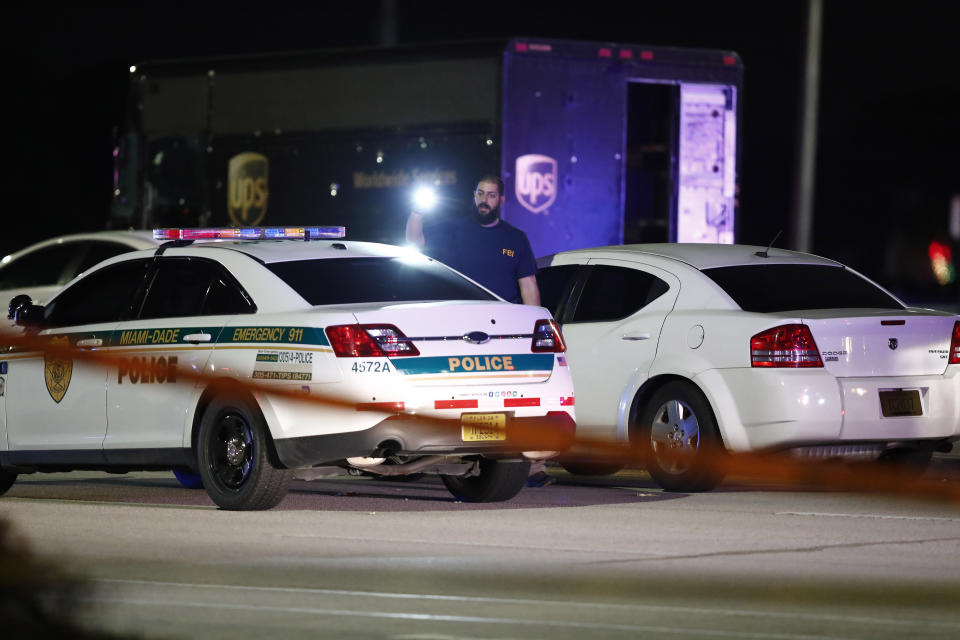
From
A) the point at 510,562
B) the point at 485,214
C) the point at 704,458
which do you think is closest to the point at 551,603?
the point at 510,562

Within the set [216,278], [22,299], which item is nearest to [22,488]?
[22,299]

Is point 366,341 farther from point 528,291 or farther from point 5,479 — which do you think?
point 5,479

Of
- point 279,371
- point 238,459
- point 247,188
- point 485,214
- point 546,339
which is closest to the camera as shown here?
point 279,371

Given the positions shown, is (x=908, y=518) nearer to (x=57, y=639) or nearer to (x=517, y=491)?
(x=517, y=491)

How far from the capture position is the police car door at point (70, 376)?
1167 centimetres

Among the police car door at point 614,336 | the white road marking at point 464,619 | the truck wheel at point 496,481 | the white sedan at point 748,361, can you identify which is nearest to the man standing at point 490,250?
the white sedan at point 748,361

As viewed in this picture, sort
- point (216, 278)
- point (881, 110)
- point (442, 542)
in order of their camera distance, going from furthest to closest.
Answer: point (881, 110), point (216, 278), point (442, 542)

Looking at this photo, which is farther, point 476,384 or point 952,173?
point 952,173

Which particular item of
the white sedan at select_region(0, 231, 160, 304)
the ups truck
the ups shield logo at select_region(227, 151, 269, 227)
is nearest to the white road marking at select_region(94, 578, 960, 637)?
the white sedan at select_region(0, 231, 160, 304)

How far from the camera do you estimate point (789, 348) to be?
11.6 metres

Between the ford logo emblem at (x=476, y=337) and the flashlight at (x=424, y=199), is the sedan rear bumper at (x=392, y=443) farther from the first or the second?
the flashlight at (x=424, y=199)

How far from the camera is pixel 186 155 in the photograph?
22281 mm

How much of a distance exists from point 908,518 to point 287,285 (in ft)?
11.6

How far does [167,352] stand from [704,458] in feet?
10.4
